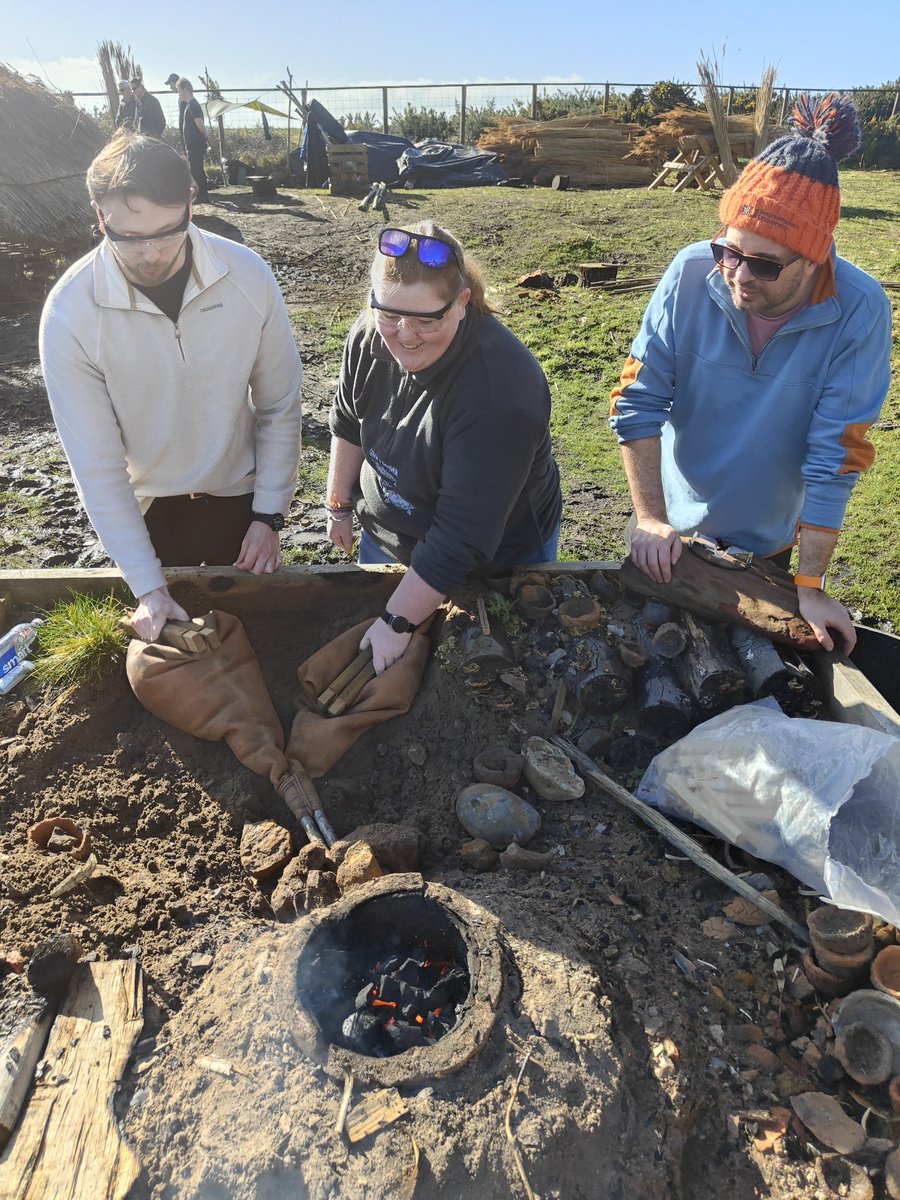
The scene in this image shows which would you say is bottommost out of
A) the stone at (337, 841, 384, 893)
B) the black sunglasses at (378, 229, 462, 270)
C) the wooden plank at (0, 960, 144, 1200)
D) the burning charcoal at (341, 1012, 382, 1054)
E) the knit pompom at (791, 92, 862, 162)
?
the wooden plank at (0, 960, 144, 1200)

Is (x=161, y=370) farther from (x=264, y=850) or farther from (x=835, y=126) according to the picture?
(x=835, y=126)

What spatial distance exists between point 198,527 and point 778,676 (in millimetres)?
2266

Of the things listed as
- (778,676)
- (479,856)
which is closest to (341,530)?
(479,856)

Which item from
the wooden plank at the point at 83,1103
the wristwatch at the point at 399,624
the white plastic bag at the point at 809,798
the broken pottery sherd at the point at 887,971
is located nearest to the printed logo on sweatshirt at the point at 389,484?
the wristwatch at the point at 399,624

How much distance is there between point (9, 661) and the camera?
3098 mm

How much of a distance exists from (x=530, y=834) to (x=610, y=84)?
93.4 feet

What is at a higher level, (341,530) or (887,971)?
(341,530)

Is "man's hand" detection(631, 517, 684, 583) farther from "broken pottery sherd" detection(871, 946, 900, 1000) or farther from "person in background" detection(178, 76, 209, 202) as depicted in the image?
"person in background" detection(178, 76, 209, 202)

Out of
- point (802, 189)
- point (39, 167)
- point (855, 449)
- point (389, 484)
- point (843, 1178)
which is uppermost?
point (802, 189)

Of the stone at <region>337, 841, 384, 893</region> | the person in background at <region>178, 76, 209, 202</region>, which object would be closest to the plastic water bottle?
the stone at <region>337, 841, 384, 893</region>

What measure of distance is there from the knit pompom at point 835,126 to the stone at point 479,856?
2237 mm

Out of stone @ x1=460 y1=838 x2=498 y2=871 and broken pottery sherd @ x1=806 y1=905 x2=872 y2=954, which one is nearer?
broken pottery sherd @ x1=806 y1=905 x2=872 y2=954

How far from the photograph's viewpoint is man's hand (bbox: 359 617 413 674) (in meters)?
2.82

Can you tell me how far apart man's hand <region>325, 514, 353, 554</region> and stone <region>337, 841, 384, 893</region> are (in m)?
1.35
